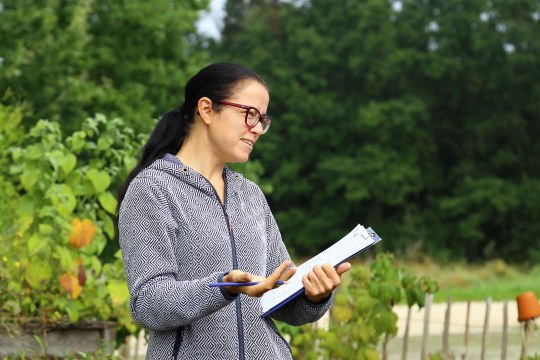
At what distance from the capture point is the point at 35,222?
5.41 m

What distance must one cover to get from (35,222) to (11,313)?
57 cm

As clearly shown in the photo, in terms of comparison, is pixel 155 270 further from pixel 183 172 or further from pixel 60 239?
pixel 60 239

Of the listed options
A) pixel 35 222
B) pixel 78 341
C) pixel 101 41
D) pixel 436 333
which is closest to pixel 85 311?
pixel 78 341

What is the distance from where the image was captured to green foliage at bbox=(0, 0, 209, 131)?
68.1 feet

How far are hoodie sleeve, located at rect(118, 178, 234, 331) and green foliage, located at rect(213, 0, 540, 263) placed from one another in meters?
31.9

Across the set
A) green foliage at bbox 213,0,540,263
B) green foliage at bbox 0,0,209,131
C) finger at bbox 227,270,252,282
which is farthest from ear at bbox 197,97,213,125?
green foliage at bbox 213,0,540,263

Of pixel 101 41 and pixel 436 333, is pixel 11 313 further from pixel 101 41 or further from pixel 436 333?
pixel 101 41

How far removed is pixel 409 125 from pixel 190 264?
33.0 metres

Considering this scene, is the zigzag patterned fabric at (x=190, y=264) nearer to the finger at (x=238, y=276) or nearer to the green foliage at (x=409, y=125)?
the finger at (x=238, y=276)

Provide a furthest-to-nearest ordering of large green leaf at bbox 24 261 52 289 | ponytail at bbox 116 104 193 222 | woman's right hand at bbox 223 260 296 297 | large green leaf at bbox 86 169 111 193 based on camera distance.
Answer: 1. large green leaf at bbox 86 169 111 193
2. large green leaf at bbox 24 261 52 289
3. ponytail at bbox 116 104 193 222
4. woman's right hand at bbox 223 260 296 297

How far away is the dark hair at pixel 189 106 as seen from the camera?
259 centimetres

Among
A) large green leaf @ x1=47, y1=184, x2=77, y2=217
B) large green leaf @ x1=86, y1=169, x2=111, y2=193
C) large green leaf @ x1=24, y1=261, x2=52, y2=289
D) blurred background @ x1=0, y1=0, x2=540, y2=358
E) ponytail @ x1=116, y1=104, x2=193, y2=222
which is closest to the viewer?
ponytail @ x1=116, y1=104, x2=193, y2=222

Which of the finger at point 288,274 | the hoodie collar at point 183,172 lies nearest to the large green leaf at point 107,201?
the hoodie collar at point 183,172

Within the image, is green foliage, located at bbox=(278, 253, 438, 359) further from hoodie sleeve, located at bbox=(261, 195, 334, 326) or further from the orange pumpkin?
hoodie sleeve, located at bbox=(261, 195, 334, 326)
